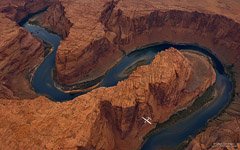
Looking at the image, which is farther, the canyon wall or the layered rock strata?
the canyon wall

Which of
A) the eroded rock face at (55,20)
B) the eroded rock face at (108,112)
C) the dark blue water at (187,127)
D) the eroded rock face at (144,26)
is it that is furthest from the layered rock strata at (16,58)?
the dark blue water at (187,127)

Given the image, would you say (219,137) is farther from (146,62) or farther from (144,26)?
(144,26)

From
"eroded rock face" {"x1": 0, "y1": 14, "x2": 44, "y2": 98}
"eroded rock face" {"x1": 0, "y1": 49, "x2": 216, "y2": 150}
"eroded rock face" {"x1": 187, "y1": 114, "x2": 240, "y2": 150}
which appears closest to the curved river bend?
"eroded rock face" {"x1": 0, "y1": 14, "x2": 44, "y2": 98}

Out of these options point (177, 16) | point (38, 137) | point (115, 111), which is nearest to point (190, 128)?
point (115, 111)

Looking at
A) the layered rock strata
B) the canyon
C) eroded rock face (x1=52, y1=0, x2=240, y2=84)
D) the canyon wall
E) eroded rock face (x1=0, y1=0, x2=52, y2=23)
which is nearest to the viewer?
the canyon

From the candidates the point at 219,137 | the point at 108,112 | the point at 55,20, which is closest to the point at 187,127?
the point at 219,137

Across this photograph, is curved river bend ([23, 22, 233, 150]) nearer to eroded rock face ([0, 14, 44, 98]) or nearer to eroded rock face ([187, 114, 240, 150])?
eroded rock face ([0, 14, 44, 98])

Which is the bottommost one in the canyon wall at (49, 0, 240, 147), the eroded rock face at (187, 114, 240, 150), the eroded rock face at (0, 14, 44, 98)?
the eroded rock face at (0, 14, 44, 98)
